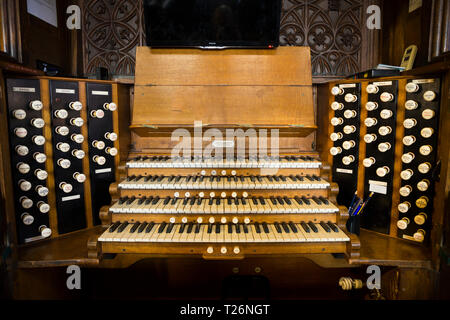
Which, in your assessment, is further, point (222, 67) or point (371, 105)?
point (222, 67)

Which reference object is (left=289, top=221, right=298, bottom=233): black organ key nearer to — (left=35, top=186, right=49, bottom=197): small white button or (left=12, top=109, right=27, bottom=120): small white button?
(left=35, top=186, right=49, bottom=197): small white button

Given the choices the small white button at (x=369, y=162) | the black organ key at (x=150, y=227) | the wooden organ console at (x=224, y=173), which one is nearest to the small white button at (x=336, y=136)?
the wooden organ console at (x=224, y=173)

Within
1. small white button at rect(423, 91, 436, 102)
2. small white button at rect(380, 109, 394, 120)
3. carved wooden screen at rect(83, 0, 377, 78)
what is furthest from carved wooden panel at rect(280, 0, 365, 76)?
small white button at rect(423, 91, 436, 102)

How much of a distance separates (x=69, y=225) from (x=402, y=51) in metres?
4.00

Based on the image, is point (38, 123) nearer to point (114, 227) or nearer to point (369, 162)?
point (114, 227)

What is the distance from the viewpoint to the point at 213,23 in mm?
2732

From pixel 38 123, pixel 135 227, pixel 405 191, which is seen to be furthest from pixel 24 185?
pixel 405 191

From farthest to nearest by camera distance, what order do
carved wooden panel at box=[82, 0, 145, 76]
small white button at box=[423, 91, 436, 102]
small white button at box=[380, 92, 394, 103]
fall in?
carved wooden panel at box=[82, 0, 145, 76] → small white button at box=[380, 92, 394, 103] → small white button at box=[423, 91, 436, 102]

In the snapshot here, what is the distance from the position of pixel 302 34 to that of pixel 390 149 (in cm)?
173

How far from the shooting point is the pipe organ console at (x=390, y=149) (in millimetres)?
2211

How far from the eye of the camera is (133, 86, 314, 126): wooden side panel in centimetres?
273

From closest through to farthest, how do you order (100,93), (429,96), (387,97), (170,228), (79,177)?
1. (429,96)
2. (170,228)
3. (387,97)
4. (79,177)
5. (100,93)

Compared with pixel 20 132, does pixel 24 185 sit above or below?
below

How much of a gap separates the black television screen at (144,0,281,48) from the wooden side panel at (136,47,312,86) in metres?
0.10
